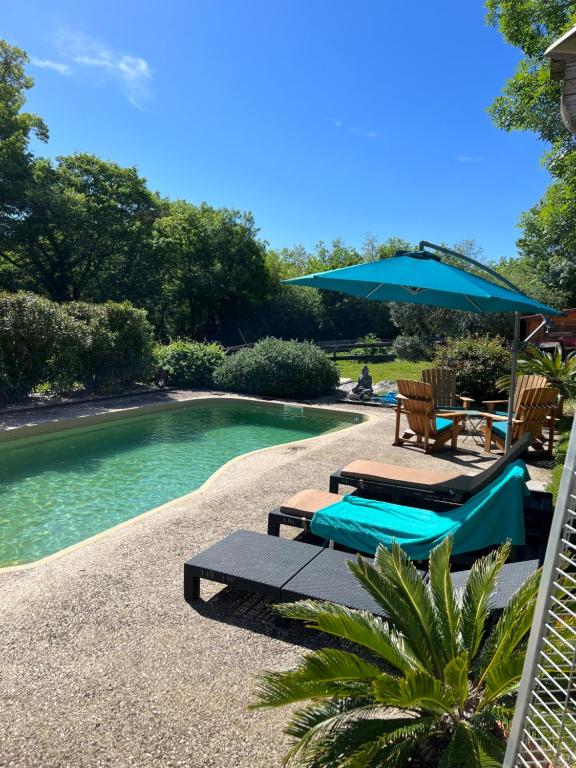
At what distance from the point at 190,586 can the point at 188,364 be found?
1334 cm

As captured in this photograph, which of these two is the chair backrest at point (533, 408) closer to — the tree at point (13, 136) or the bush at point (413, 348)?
the bush at point (413, 348)

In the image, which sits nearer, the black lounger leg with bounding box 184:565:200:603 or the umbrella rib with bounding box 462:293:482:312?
the black lounger leg with bounding box 184:565:200:603

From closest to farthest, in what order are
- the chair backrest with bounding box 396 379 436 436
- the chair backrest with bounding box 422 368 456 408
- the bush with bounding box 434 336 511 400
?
the chair backrest with bounding box 396 379 436 436 < the chair backrest with bounding box 422 368 456 408 < the bush with bounding box 434 336 511 400

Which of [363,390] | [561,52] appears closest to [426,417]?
[363,390]

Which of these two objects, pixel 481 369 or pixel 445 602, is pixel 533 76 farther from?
pixel 445 602

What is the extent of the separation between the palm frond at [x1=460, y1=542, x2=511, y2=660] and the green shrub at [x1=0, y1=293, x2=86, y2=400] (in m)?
12.6

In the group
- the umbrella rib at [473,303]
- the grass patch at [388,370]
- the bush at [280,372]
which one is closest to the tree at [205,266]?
the grass patch at [388,370]

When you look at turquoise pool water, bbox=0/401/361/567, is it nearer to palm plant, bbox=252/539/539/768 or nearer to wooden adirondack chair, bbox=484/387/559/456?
palm plant, bbox=252/539/539/768

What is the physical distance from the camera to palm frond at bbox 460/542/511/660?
2613 millimetres

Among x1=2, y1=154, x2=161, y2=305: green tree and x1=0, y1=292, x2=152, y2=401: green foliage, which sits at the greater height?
x1=2, y1=154, x2=161, y2=305: green tree

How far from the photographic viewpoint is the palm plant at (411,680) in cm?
202

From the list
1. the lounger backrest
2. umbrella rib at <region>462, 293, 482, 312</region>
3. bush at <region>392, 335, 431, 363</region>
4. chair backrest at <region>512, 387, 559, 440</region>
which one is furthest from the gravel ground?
bush at <region>392, 335, 431, 363</region>

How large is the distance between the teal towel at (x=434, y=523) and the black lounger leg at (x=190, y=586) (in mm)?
1165

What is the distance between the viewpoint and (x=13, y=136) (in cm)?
2167
